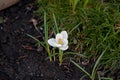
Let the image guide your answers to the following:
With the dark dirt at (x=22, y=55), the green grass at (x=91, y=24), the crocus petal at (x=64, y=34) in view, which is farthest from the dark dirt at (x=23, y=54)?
the crocus petal at (x=64, y=34)

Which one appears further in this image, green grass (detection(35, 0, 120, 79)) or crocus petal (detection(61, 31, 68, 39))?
green grass (detection(35, 0, 120, 79))

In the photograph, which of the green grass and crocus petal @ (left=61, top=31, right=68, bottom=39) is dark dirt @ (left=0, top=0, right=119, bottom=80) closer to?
the green grass

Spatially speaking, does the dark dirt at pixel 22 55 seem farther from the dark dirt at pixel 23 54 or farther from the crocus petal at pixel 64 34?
the crocus petal at pixel 64 34

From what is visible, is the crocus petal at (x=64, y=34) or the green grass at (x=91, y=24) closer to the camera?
the crocus petal at (x=64, y=34)

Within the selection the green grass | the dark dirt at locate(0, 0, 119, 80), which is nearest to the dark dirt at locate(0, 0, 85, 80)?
the dark dirt at locate(0, 0, 119, 80)

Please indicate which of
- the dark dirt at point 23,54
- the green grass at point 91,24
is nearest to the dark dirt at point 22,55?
the dark dirt at point 23,54

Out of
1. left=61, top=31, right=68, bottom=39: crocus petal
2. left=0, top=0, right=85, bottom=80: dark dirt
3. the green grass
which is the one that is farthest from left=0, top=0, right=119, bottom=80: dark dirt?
left=61, top=31, right=68, bottom=39: crocus petal
